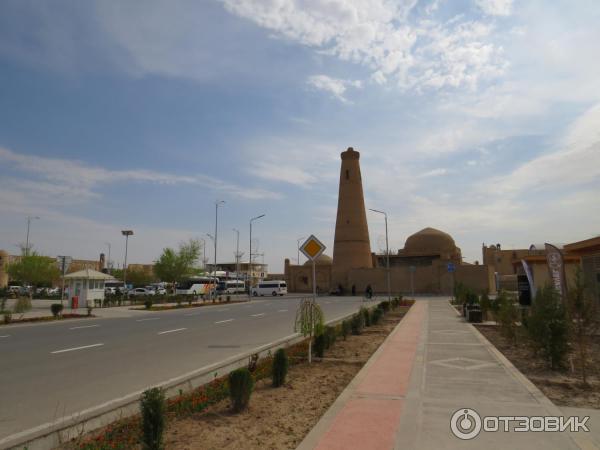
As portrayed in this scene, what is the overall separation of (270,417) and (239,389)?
1.73 feet

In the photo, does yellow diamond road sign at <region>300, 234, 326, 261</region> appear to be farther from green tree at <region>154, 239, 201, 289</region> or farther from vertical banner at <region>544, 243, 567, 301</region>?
green tree at <region>154, 239, 201, 289</region>

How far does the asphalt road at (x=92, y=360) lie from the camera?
20.8 feet

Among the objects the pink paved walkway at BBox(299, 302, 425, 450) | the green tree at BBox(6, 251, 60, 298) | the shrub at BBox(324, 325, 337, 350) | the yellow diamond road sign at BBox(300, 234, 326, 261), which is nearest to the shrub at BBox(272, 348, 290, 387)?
the pink paved walkway at BBox(299, 302, 425, 450)

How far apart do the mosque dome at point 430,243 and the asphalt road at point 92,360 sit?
1786 inches

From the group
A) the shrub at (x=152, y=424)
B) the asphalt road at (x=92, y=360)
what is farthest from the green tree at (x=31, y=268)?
the shrub at (x=152, y=424)

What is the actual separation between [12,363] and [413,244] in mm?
55497

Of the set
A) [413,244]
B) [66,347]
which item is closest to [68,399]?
[66,347]

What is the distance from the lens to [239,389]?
5.59 m

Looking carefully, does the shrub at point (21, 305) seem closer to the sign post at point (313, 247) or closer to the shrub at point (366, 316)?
the shrub at point (366, 316)

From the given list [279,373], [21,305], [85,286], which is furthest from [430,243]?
[279,373]

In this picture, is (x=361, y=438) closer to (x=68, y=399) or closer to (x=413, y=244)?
(x=68, y=399)

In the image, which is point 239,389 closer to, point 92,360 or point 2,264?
point 92,360

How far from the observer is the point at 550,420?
16.8 ft

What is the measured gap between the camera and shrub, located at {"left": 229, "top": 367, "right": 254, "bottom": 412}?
5.59 metres
